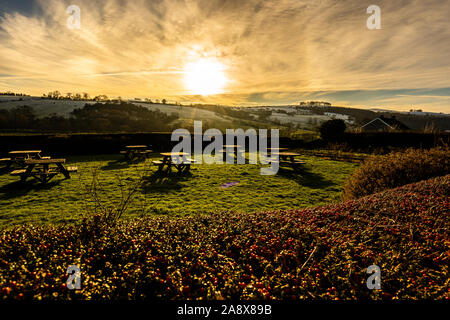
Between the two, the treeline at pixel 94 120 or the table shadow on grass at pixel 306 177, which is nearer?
the table shadow on grass at pixel 306 177

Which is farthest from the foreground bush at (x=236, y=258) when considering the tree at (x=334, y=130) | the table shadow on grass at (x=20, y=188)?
the tree at (x=334, y=130)

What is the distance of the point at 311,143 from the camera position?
26.3 meters

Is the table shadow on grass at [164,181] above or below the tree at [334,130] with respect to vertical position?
below

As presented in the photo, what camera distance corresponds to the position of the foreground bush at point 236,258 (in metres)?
2.40

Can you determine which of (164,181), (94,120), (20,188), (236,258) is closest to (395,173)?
(236,258)

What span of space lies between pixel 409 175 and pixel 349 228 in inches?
262

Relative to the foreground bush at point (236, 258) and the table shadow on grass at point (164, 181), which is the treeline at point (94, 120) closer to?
the table shadow on grass at point (164, 181)

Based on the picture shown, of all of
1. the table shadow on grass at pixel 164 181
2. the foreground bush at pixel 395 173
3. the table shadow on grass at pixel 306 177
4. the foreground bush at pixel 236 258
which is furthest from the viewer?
the table shadow on grass at pixel 306 177

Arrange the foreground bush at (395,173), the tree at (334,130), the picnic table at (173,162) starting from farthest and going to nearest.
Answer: the tree at (334,130) → the picnic table at (173,162) → the foreground bush at (395,173)

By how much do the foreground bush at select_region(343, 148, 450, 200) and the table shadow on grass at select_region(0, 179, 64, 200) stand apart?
12.3 meters

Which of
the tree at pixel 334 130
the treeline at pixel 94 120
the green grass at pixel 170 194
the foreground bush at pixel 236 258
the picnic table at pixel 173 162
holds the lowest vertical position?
the green grass at pixel 170 194

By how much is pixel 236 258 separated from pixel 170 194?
587 cm

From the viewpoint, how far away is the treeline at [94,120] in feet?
164
